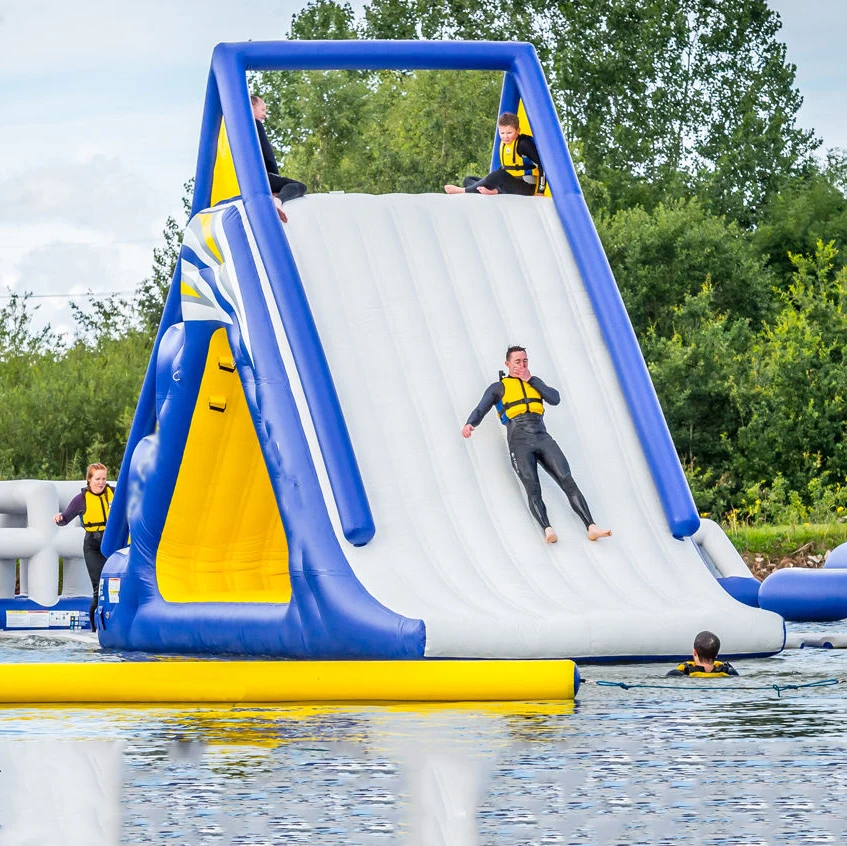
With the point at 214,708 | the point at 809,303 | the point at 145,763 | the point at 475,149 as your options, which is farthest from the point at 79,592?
the point at 475,149

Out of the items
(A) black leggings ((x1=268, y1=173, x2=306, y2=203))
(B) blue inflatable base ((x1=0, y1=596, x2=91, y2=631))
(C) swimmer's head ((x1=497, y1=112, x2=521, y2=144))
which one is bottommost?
(B) blue inflatable base ((x1=0, y1=596, x2=91, y2=631))

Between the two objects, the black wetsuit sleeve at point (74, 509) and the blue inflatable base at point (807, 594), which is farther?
the black wetsuit sleeve at point (74, 509)

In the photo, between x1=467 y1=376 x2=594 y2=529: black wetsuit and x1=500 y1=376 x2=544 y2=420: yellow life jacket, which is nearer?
x1=467 y1=376 x2=594 y2=529: black wetsuit

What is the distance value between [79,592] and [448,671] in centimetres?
684

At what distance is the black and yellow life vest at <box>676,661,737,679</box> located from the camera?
7.84m

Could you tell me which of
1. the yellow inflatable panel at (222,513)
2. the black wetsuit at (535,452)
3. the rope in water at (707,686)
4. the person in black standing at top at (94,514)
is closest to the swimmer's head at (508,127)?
the black wetsuit at (535,452)

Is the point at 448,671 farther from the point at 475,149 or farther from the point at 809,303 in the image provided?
the point at 475,149

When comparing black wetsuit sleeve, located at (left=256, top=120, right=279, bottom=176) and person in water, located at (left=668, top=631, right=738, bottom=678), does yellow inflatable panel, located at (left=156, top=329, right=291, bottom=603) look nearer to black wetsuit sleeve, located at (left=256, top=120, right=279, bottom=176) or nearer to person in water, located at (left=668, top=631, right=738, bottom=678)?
black wetsuit sleeve, located at (left=256, top=120, right=279, bottom=176)

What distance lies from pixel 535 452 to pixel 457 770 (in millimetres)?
3669

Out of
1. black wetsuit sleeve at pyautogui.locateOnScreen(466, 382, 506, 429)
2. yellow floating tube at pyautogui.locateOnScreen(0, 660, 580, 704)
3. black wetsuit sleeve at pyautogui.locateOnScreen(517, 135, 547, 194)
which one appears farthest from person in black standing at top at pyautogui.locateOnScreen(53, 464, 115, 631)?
yellow floating tube at pyautogui.locateOnScreen(0, 660, 580, 704)

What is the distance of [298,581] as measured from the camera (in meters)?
8.34

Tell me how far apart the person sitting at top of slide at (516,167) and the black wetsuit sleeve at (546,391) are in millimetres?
1755

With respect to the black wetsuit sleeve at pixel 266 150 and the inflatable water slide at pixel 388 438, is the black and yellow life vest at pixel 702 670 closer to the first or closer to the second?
the inflatable water slide at pixel 388 438

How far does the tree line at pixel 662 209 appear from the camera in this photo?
22.8 m
